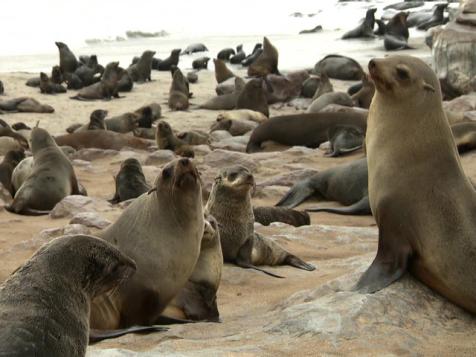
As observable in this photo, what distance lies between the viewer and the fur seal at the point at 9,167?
889 centimetres

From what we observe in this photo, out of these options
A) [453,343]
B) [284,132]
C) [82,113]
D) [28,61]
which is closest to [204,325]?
[453,343]

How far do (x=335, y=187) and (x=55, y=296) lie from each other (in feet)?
17.8

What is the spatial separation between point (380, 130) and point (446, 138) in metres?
0.34

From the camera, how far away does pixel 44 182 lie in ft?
26.1

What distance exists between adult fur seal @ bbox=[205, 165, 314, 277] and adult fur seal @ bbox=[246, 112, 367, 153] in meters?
5.39

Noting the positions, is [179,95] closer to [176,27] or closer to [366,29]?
[366,29]

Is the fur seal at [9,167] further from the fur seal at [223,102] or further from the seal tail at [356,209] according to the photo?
the fur seal at [223,102]

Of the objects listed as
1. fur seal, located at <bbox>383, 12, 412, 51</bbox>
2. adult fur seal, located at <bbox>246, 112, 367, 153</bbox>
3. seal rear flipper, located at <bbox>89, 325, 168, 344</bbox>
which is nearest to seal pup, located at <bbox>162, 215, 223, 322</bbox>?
seal rear flipper, located at <bbox>89, 325, 168, 344</bbox>

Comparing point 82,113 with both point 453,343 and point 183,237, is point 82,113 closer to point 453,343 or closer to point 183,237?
point 183,237

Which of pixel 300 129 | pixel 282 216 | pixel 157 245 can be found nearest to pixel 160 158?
pixel 300 129

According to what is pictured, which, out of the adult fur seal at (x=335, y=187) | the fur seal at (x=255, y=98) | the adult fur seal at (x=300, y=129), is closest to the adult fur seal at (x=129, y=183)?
the adult fur seal at (x=335, y=187)

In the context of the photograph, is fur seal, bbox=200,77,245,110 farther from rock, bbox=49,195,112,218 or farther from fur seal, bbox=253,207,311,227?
fur seal, bbox=253,207,311,227

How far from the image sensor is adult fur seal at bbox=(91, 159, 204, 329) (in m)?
3.94

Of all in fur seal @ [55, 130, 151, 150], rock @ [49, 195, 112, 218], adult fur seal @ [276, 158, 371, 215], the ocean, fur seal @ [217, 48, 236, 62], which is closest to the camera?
rock @ [49, 195, 112, 218]
